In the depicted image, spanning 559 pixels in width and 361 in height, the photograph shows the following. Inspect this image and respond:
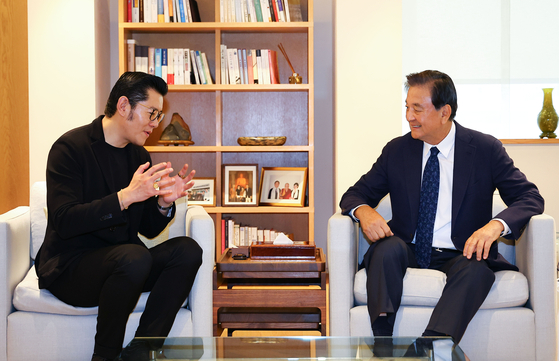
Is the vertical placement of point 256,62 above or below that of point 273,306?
above

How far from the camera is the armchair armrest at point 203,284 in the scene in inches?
78.9

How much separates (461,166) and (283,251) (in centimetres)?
86

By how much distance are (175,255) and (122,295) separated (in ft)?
0.89

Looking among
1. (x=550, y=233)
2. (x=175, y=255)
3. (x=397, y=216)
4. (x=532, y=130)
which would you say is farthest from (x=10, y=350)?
(x=532, y=130)

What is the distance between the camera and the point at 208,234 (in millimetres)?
2064

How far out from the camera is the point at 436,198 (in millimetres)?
2203

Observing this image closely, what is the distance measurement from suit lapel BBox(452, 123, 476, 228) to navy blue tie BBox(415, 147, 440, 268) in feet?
0.26

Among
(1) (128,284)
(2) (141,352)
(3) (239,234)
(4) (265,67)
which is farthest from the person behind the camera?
(3) (239,234)

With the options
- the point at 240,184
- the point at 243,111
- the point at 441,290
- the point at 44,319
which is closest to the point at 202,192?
the point at 240,184

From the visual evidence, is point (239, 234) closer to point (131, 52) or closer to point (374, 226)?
point (131, 52)

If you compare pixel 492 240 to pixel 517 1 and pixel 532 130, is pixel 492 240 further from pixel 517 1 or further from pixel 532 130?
pixel 517 1

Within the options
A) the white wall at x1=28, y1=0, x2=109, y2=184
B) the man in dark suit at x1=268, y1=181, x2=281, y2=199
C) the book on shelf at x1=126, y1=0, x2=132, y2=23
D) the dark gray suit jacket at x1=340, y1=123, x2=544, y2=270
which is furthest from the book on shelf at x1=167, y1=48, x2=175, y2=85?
the dark gray suit jacket at x1=340, y1=123, x2=544, y2=270

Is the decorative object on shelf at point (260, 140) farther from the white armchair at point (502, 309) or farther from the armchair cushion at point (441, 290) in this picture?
the armchair cushion at point (441, 290)

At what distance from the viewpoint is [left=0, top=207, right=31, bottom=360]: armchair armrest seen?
1.88 m
